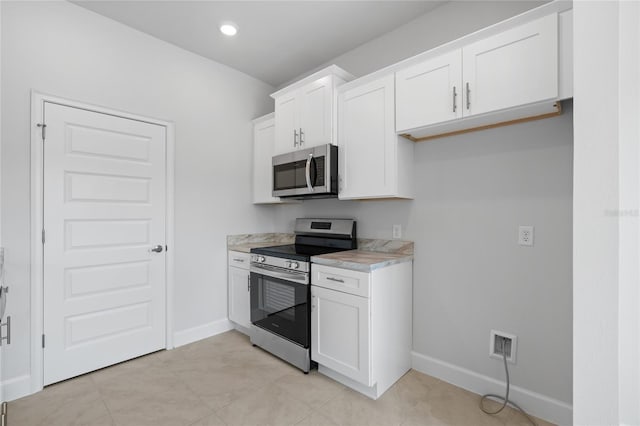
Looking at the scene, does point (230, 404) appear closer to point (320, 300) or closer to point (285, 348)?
point (285, 348)

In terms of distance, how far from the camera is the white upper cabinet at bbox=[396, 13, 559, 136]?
159 cm

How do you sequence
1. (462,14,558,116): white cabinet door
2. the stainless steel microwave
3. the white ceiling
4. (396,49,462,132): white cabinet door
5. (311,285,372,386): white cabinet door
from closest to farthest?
(462,14,558,116): white cabinet door
(396,49,462,132): white cabinet door
(311,285,372,386): white cabinet door
the white ceiling
the stainless steel microwave

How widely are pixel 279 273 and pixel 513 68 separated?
2.09 meters

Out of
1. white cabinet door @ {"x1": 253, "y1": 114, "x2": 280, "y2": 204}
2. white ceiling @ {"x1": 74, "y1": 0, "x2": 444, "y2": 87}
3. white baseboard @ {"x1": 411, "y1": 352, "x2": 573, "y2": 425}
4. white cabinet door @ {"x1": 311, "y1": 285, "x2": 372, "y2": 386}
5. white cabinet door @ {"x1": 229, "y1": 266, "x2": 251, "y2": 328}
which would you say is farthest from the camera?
white cabinet door @ {"x1": 253, "y1": 114, "x2": 280, "y2": 204}

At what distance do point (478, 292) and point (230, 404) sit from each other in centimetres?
181

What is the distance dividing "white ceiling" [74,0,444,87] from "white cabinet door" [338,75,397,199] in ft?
2.00

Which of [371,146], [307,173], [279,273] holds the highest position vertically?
[371,146]

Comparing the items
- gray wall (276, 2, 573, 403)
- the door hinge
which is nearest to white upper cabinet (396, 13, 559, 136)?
gray wall (276, 2, 573, 403)

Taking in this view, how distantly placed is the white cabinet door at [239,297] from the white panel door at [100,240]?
2.15 ft

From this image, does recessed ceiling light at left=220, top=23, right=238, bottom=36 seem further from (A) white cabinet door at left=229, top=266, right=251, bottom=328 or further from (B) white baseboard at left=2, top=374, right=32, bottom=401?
(B) white baseboard at left=2, top=374, right=32, bottom=401

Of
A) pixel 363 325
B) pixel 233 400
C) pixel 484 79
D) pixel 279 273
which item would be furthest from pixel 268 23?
pixel 233 400

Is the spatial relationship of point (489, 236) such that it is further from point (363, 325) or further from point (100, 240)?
point (100, 240)

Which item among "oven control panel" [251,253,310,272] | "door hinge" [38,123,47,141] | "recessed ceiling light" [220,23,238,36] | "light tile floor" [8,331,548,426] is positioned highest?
"recessed ceiling light" [220,23,238,36]

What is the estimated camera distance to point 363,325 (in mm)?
2002
